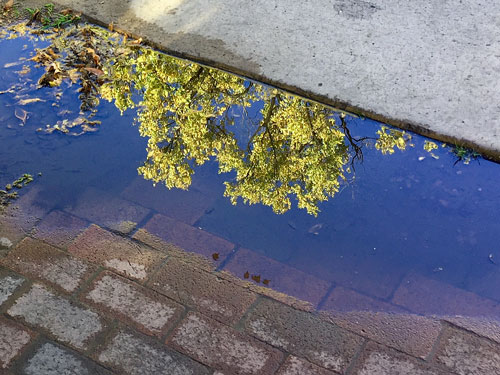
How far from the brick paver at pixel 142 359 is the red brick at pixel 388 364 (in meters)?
0.62

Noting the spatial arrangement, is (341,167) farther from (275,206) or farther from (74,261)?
(74,261)

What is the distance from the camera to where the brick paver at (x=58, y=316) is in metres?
2.56

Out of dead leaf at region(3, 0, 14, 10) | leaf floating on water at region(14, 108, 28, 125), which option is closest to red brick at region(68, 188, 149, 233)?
leaf floating on water at region(14, 108, 28, 125)

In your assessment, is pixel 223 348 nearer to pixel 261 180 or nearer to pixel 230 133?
pixel 261 180

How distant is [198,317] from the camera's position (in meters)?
2.64

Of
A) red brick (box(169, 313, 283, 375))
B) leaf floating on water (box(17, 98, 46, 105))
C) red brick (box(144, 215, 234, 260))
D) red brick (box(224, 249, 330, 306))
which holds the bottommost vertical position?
red brick (box(169, 313, 283, 375))

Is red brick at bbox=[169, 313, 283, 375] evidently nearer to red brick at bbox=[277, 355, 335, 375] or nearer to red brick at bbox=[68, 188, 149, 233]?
red brick at bbox=[277, 355, 335, 375]

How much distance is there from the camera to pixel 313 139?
3520mm

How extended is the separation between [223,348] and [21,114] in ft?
6.59

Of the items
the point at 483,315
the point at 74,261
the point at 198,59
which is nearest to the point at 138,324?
the point at 74,261

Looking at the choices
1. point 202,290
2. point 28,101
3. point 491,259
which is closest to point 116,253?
point 202,290

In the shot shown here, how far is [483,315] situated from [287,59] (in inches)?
81.3

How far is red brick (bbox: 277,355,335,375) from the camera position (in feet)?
8.02

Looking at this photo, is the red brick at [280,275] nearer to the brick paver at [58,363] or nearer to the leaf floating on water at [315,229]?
the leaf floating on water at [315,229]
